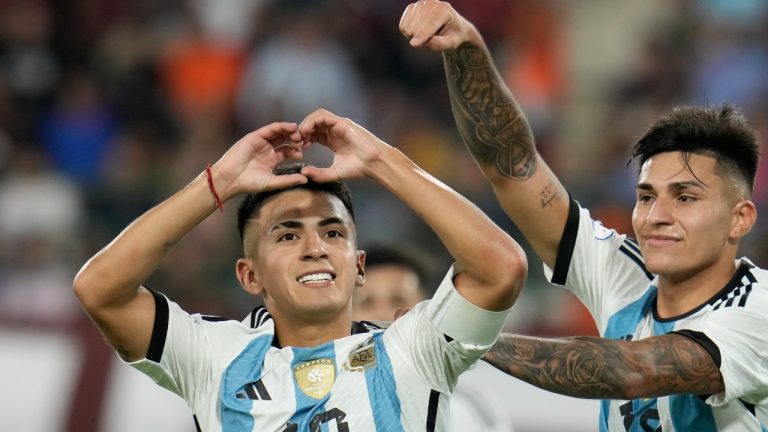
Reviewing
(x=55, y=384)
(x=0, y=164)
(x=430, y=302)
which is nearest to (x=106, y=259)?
(x=430, y=302)

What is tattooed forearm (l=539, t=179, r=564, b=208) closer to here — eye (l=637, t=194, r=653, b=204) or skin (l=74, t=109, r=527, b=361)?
eye (l=637, t=194, r=653, b=204)

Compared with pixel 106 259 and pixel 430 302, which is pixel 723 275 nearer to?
pixel 430 302

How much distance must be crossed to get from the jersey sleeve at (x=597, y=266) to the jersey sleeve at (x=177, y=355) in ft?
4.58

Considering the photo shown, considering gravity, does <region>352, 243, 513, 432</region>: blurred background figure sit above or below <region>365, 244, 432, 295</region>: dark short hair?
below

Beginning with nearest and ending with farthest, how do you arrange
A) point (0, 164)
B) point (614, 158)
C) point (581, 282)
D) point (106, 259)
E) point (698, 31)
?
point (106, 259), point (581, 282), point (0, 164), point (614, 158), point (698, 31)

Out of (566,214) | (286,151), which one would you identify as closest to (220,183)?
(286,151)

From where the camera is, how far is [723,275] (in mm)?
4250

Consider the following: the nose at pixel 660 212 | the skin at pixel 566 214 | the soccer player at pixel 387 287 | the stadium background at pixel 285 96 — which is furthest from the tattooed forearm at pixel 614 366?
the stadium background at pixel 285 96

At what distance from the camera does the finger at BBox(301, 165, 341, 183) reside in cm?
369

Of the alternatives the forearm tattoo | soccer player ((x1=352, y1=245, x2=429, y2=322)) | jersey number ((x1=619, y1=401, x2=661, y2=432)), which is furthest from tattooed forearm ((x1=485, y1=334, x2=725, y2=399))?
A: soccer player ((x1=352, y1=245, x2=429, y2=322))

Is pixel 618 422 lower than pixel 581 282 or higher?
lower

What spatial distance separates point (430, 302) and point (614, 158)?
5728mm

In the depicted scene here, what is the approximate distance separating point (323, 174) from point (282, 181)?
0.39ft

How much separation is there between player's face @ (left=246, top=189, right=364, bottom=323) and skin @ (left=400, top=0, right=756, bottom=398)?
21.6 inches
